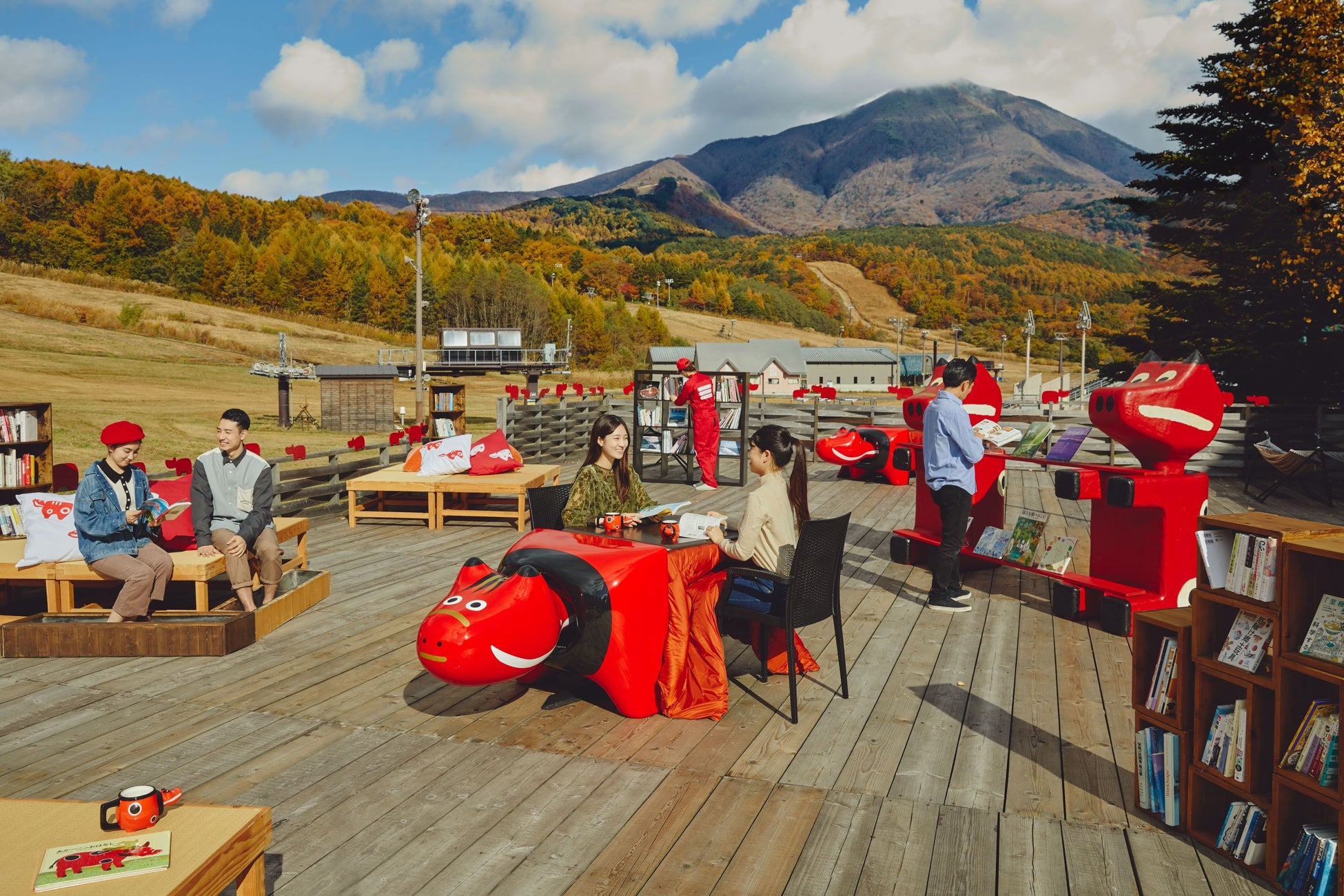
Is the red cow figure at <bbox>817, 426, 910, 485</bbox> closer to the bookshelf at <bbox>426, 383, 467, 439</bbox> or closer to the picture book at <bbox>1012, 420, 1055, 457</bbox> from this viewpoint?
the picture book at <bbox>1012, 420, 1055, 457</bbox>

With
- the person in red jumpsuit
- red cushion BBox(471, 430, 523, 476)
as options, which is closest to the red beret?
red cushion BBox(471, 430, 523, 476)

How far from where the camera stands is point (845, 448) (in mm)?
11500

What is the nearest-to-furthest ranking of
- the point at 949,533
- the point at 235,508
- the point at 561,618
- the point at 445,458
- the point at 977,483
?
the point at 561,618 → the point at 235,508 → the point at 949,533 → the point at 977,483 → the point at 445,458

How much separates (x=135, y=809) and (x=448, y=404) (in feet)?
31.4

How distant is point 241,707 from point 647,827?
217cm

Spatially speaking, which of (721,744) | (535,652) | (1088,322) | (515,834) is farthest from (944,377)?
(1088,322)

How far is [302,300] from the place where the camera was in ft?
249

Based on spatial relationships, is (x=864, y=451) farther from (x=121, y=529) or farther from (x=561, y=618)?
(x=121, y=529)

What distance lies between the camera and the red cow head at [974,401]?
6945mm

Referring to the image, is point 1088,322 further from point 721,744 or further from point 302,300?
point 302,300

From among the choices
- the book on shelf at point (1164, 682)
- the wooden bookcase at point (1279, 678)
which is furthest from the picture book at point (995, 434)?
the wooden bookcase at point (1279, 678)

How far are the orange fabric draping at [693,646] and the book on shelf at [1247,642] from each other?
171 centimetres

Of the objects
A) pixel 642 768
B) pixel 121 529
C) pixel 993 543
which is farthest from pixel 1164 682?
pixel 121 529

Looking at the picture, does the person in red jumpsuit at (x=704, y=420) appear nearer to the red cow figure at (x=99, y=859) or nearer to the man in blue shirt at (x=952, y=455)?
the man in blue shirt at (x=952, y=455)
